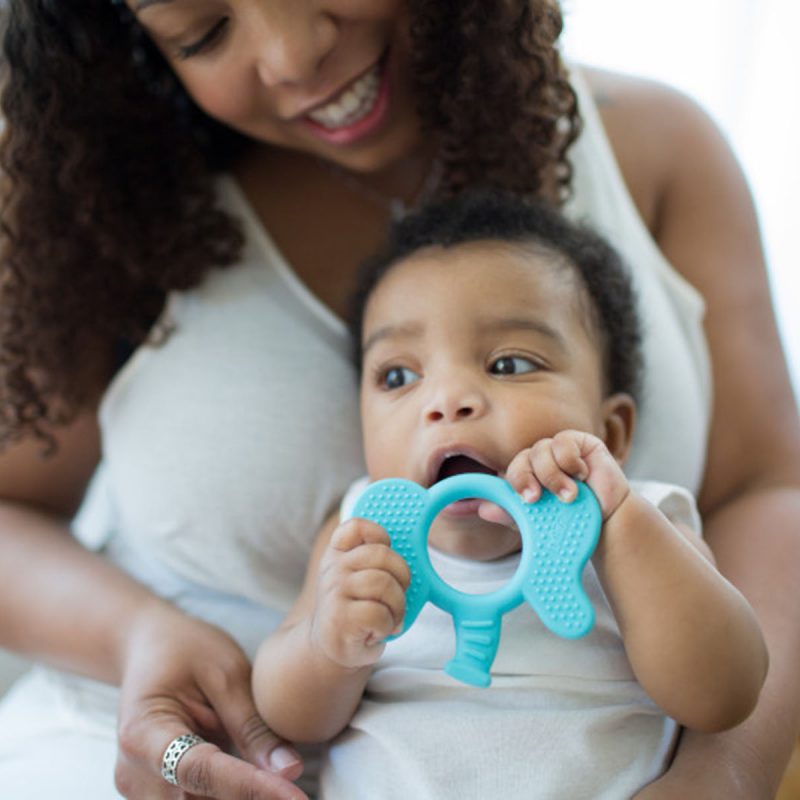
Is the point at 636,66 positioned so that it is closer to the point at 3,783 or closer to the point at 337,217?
the point at 337,217

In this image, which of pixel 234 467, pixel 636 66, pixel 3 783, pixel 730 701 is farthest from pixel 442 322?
pixel 636 66

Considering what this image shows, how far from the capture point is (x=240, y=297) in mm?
1411

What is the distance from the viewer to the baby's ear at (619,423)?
122cm

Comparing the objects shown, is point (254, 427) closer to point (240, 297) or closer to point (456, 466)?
point (240, 297)

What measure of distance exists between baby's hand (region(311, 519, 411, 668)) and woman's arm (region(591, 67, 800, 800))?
1.69ft

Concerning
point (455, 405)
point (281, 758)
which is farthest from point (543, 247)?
point (281, 758)

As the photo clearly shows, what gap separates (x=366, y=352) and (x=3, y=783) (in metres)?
0.66

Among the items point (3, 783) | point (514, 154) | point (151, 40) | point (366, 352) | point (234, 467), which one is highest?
point (151, 40)

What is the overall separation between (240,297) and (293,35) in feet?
1.18

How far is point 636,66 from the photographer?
85.3 inches

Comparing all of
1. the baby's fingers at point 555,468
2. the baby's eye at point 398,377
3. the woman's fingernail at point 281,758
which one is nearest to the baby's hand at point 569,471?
the baby's fingers at point 555,468

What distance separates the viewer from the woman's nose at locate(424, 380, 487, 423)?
1.06 m

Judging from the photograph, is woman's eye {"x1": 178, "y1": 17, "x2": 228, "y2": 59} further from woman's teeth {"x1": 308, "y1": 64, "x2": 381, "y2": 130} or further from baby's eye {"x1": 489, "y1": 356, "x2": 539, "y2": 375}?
baby's eye {"x1": 489, "y1": 356, "x2": 539, "y2": 375}

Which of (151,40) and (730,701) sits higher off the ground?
(151,40)
